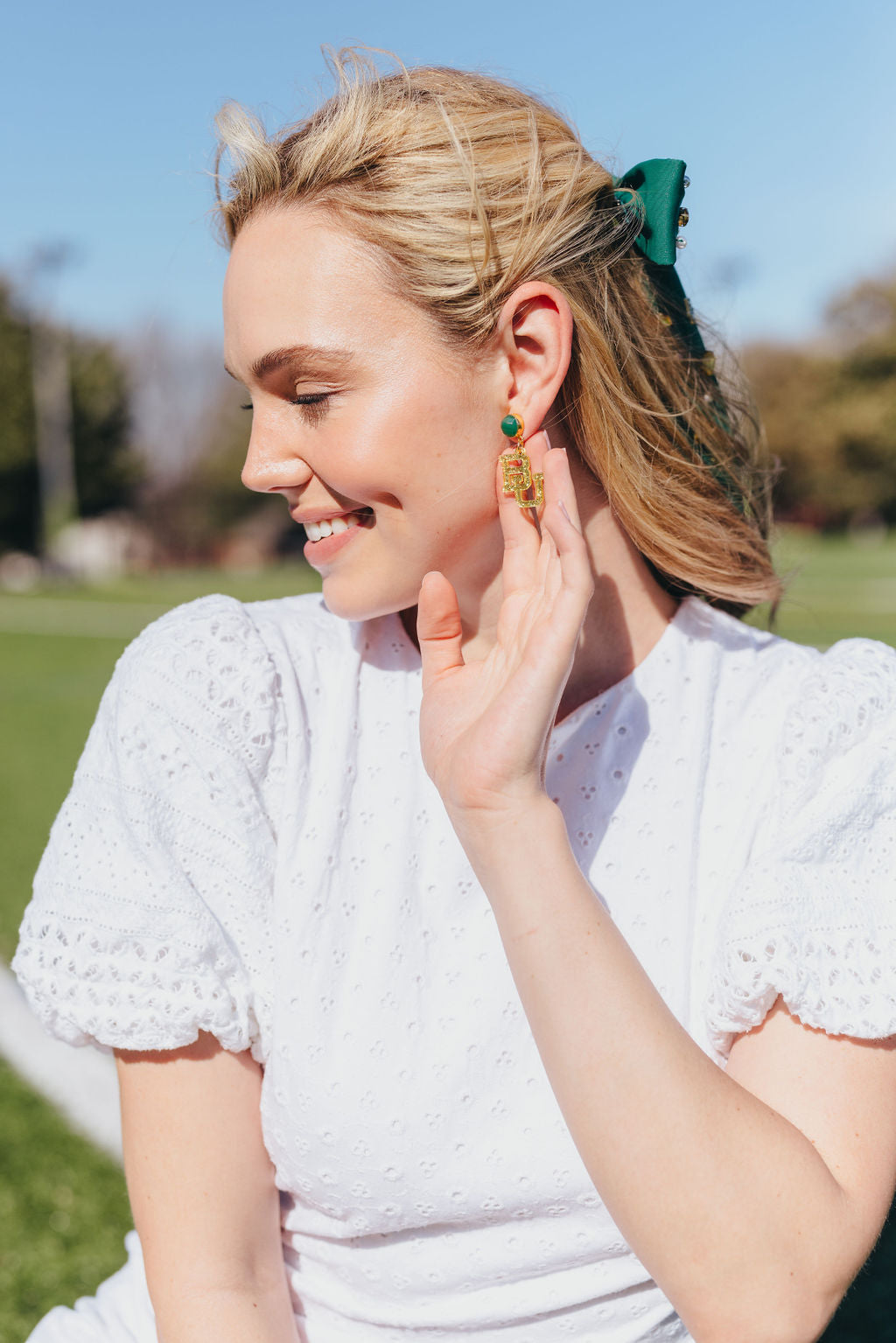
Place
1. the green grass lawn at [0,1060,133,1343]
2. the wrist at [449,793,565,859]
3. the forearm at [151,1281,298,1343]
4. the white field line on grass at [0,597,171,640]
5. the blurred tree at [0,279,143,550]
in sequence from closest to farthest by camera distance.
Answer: the wrist at [449,793,565,859] < the forearm at [151,1281,298,1343] < the green grass lawn at [0,1060,133,1343] < the white field line on grass at [0,597,171,640] < the blurred tree at [0,279,143,550]

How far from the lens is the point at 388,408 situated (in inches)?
70.7

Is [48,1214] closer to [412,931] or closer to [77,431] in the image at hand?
[412,931]

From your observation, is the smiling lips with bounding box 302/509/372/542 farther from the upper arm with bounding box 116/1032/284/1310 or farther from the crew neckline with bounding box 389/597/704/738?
the upper arm with bounding box 116/1032/284/1310

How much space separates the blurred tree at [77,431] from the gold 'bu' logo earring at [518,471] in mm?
40558

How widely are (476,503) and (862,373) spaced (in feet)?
187

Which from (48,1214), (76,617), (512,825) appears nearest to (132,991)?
(512,825)

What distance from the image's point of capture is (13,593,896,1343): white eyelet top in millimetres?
1720

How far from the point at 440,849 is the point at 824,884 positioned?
580mm

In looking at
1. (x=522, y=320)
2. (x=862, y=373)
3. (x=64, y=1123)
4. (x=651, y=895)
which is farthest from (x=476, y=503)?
(x=862, y=373)

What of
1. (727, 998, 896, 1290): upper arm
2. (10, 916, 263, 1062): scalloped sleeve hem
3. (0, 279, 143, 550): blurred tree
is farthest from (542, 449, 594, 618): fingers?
(0, 279, 143, 550): blurred tree

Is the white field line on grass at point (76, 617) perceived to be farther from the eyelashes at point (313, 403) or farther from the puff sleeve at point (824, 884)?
the puff sleeve at point (824, 884)

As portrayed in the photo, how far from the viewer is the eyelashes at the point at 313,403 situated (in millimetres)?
1825

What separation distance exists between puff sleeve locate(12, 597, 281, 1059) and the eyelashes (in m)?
0.37

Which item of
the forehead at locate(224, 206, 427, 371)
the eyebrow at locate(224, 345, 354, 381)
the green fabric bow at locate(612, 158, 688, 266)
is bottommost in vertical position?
the eyebrow at locate(224, 345, 354, 381)
